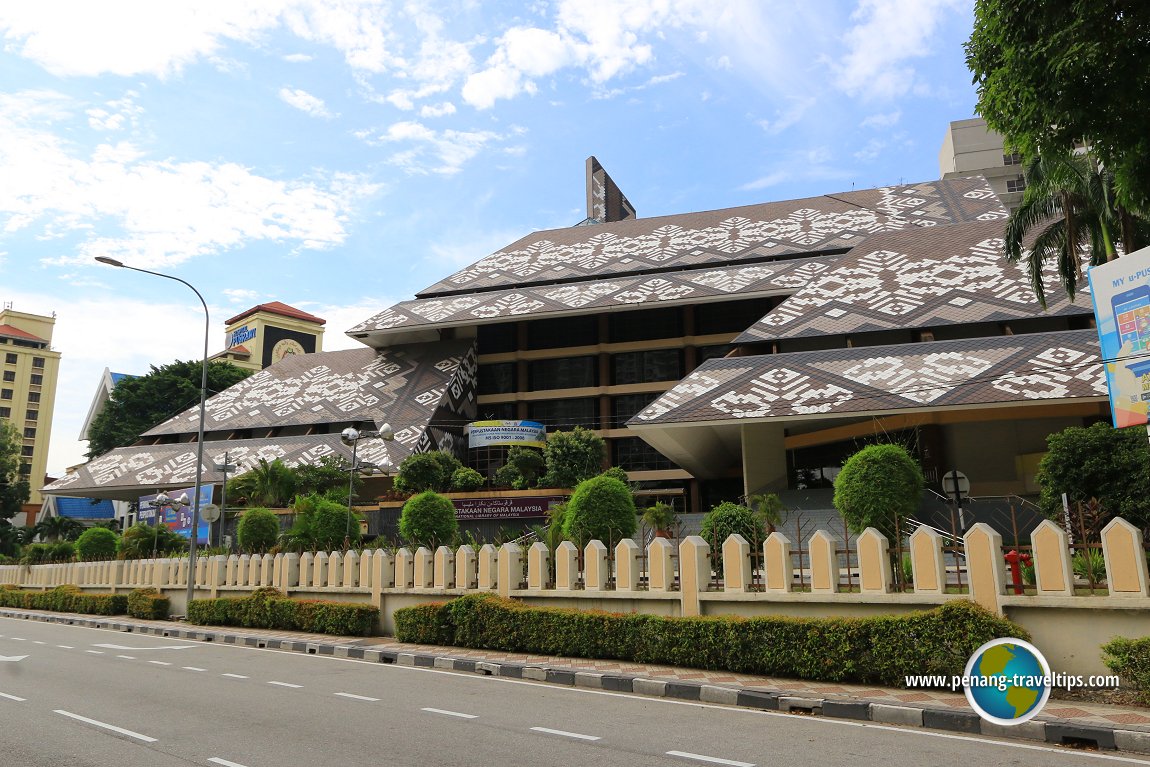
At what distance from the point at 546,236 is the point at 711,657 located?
45610 millimetres

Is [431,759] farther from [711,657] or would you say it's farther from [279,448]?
[279,448]

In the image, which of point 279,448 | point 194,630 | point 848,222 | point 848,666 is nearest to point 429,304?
point 279,448

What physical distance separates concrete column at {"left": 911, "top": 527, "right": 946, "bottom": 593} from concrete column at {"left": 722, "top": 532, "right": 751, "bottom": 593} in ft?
7.53

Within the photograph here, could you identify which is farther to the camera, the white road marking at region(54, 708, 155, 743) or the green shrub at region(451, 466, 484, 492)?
the green shrub at region(451, 466, 484, 492)

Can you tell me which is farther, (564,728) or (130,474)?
(130,474)

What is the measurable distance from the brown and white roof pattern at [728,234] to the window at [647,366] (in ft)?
14.7

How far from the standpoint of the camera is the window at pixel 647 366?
43406 millimetres

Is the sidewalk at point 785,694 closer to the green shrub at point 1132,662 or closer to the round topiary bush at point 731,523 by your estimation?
the green shrub at point 1132,662

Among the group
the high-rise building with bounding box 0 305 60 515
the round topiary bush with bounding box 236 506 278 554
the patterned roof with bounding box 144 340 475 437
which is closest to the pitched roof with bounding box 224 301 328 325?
the high-rise building with bounding box 0 305 60 515

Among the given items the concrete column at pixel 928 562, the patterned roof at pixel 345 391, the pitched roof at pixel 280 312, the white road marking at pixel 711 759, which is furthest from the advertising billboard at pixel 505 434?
the pitched roof at pixel 280 312

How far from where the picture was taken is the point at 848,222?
4431 centimetres

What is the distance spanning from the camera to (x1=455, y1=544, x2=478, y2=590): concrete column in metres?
15.4

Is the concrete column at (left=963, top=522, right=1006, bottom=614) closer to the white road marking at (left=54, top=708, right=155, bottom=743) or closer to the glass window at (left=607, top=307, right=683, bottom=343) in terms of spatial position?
the white road marking at (left=54, top=708, right=155, bottom=743)

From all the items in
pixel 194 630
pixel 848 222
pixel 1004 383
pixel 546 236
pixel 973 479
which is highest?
pixel 546 236
